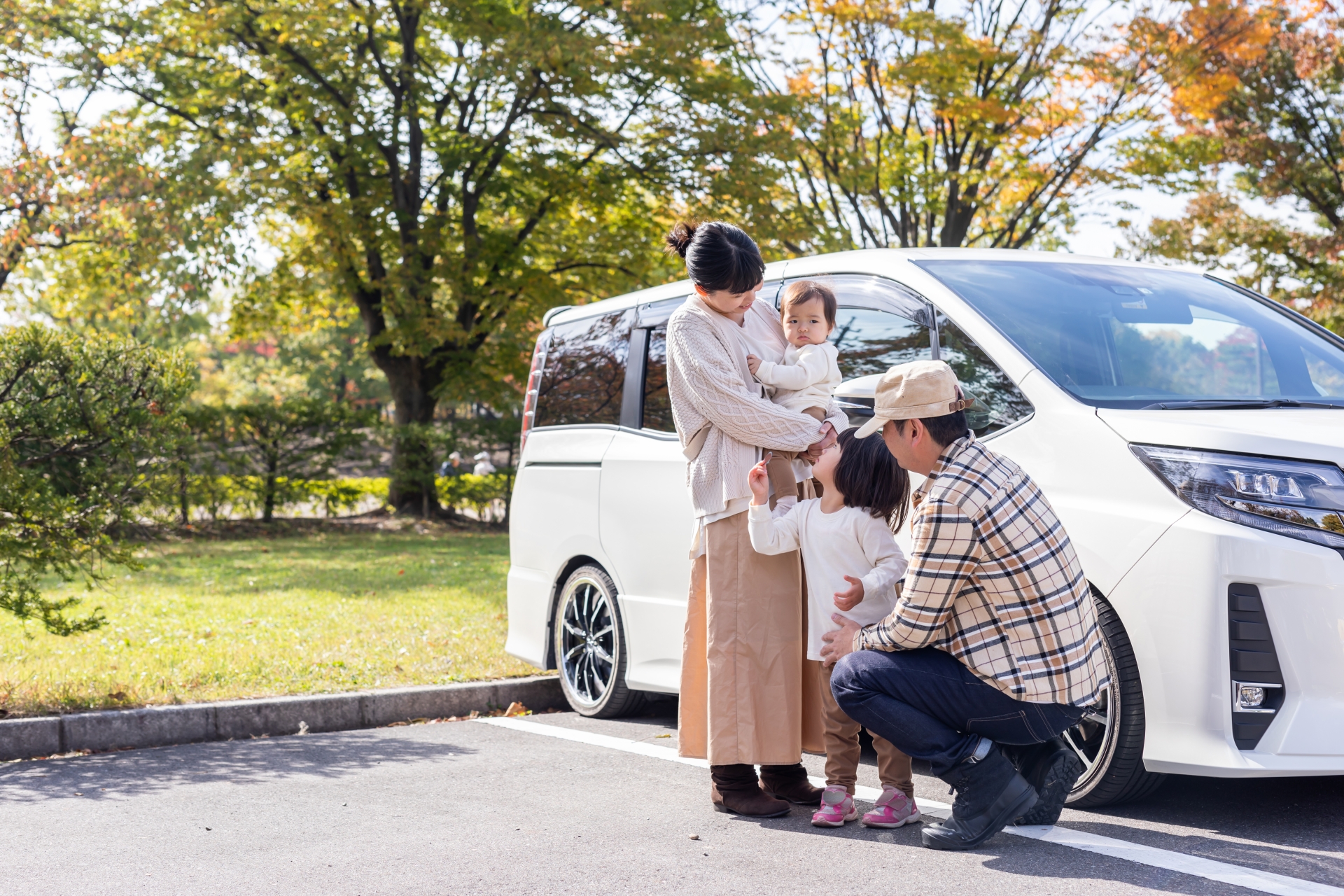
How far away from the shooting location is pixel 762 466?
3.96 meters

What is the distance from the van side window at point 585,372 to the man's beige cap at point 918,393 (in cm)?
248

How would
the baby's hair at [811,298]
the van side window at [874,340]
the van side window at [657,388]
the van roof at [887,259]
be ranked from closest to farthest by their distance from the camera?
the baby's hair at [811,298] → the van side window at [874,340] → the van roof at [887,259] → the van side window at [657,388]

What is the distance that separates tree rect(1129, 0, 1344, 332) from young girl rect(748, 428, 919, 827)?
15478mm

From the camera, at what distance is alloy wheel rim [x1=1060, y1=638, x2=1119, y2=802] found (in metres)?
3.83

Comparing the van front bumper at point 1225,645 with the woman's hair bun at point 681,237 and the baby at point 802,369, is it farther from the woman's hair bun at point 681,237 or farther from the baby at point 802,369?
the woman's hair bun at point 681,237

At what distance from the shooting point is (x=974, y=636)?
11.8 feet

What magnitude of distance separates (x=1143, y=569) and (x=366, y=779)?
295cm

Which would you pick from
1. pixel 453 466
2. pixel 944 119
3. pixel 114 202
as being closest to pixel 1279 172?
pixel 944 119

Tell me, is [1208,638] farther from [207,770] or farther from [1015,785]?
[207,770]

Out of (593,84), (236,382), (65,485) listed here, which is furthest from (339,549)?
(236,382)

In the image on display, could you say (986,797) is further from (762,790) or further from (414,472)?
(414,472)

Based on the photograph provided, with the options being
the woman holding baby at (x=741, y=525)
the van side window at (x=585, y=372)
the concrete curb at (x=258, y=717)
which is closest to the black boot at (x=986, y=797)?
the woman holding baby at (x=741, y=525)

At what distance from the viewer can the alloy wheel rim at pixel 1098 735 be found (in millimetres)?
3826

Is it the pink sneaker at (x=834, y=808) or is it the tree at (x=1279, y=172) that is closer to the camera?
the pink sneaker at (x=834, y=808)
